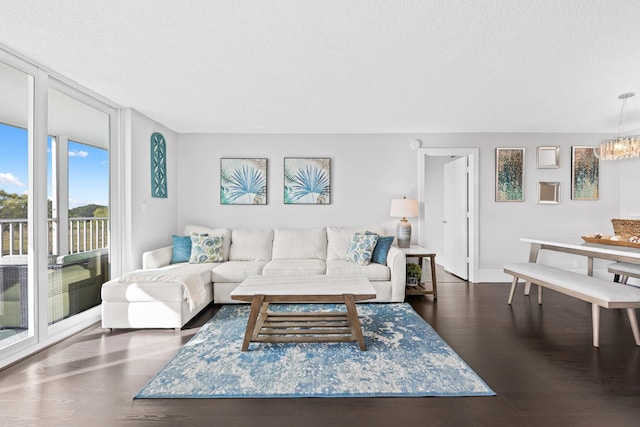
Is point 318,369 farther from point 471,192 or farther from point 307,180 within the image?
point 471,192

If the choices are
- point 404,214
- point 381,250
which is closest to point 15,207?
point 381,250

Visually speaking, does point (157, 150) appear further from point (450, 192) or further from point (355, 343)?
point (450, 192)

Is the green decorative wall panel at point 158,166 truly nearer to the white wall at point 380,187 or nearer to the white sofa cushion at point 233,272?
the white wall at point 380,187

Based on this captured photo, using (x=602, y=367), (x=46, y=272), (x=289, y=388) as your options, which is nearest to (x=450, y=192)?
(x=602, y=367)

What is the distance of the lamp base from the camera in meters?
4.55

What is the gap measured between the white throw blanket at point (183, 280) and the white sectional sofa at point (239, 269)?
0.03 metres

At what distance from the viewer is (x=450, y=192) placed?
5617 mm

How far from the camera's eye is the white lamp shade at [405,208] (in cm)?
448

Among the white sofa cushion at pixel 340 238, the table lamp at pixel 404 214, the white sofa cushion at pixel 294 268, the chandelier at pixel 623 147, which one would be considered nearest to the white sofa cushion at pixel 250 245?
the white sofa cushion at pixel 294 268

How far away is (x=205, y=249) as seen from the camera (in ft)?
13.4

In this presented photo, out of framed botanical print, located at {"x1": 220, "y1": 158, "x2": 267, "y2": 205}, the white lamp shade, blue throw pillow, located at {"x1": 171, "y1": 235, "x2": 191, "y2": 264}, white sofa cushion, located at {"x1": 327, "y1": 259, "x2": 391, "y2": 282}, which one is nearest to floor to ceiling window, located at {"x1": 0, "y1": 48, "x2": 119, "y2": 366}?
blue throw pillow, located at {"x1": 171, "y1": 235, "x2": 191, "y2": 264}

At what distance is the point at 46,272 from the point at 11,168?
88 cm

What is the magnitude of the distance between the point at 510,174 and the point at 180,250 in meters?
4.87

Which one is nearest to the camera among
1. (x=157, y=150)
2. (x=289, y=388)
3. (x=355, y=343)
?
(x=289, y=388)
